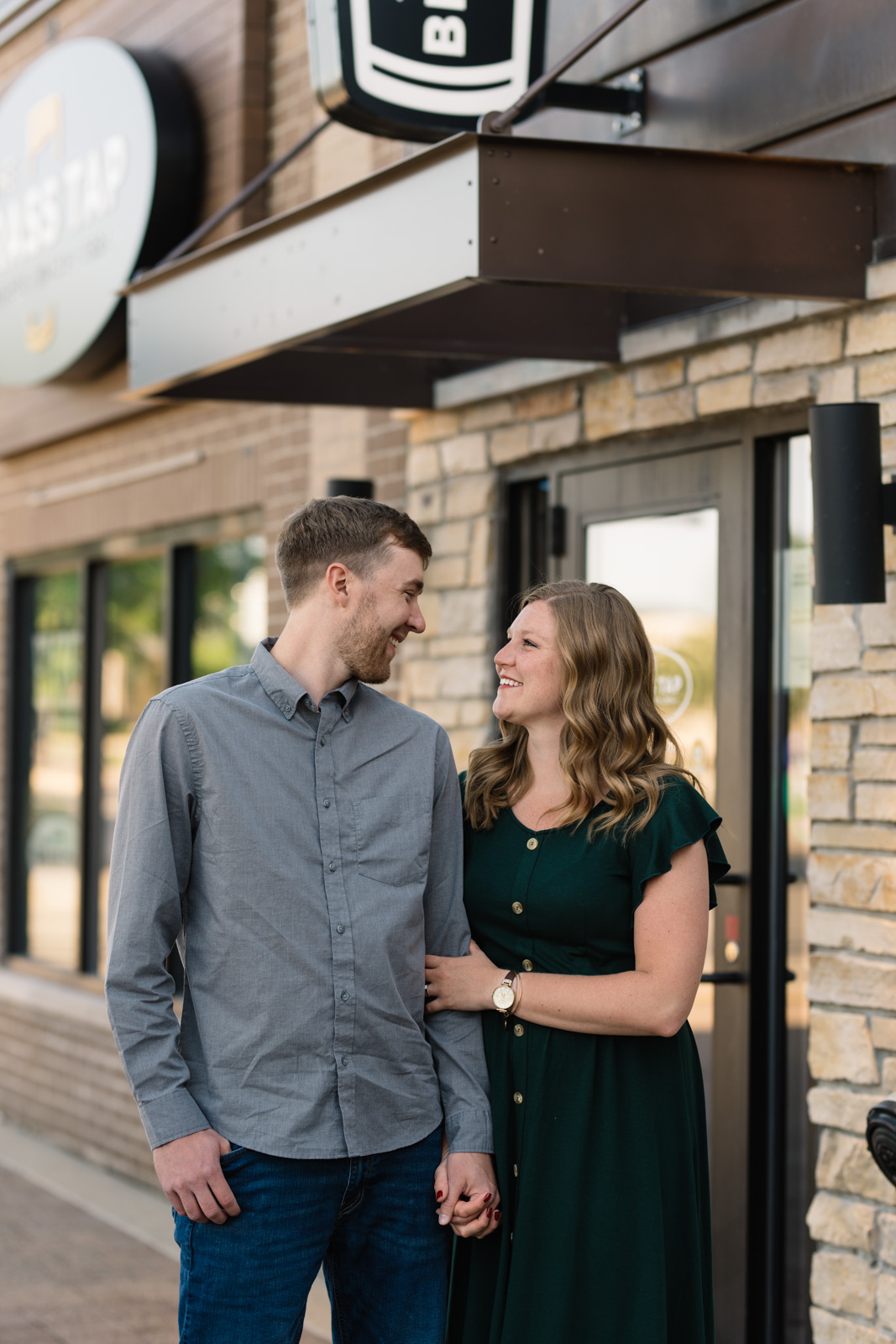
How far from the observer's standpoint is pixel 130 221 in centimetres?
682

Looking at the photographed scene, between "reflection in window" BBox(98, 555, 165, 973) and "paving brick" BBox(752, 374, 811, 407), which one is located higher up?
"paving brick" BBox(752, 374, 811, 407)

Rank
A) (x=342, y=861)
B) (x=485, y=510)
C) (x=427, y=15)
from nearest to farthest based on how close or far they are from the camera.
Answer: (x=342, y=861) → (x=427, y=15) → (x=485, y=510)

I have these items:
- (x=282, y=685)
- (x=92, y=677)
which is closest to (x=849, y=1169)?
(x=282, y=685)

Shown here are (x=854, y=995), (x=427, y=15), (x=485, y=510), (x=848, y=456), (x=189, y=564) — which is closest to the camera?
(x=848, y=456)

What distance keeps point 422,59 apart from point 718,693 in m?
1.82

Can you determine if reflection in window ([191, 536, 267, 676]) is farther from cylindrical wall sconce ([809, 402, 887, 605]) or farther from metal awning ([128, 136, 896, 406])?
cylindrical wall sconce ([809, 402, 887, 605])

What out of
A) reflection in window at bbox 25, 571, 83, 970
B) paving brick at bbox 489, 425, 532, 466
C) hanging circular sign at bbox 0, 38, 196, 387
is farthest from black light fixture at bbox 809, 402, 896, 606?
reflection in window at bbox 25, 571, 83, 970

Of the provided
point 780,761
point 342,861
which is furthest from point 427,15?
point 342,861

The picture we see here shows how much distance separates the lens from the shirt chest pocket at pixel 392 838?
2.67 meters

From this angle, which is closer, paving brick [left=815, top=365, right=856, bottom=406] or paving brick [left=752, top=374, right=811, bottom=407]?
paving brick [left=815, top=365, right=856, bottom=406]

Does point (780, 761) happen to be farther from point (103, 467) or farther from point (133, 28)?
point (133, 28)

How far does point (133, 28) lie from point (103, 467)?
202 cm

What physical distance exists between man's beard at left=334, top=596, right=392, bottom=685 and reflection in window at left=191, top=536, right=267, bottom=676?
3.80 m

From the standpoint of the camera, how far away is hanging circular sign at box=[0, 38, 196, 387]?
6.82 metres
